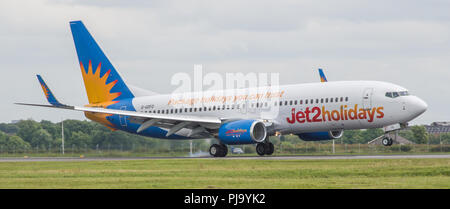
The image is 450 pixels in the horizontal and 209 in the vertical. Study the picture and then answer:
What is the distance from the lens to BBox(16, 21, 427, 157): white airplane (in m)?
49.6

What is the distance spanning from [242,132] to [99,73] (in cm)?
1628

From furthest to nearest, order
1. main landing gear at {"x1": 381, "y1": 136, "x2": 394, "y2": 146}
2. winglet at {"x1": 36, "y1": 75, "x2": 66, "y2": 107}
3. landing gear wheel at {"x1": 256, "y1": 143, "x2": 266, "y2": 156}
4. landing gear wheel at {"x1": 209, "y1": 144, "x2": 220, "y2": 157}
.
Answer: winglet at {"x1": 36, "y1": 75, "x2": 66, "y2": 107} < landing gear wheel at {"x1": 209, "y1": 144, "x2": 220, "y2": 157} < landing gear wheel at {"x1": 256, "y1": 143, "x2": 266, "y2": 156} < main landing gear at {"x1": 381, "y1": 136, "x2": 394, "y2": 146}

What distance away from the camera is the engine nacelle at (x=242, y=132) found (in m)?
50.9

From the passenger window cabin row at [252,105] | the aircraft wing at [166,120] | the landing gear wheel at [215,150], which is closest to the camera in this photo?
the passenger window cabin row at [252,105]

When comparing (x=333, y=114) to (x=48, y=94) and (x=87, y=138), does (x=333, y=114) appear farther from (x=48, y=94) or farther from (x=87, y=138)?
(x=87, y=138)

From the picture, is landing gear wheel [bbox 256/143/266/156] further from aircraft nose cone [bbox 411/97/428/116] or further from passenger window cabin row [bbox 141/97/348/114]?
aircraft nose cone [bbox 411/97/428/116]

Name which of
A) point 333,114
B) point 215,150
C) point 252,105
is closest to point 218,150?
point 215,150

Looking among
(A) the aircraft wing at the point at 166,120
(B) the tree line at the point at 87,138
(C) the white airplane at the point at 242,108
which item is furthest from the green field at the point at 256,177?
(B) the tree line at the point at 87,138

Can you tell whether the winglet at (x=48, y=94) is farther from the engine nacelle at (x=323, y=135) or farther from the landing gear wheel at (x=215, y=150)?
the engine nacelle at (x=323, y=135)

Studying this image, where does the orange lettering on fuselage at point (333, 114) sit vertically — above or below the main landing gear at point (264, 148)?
above

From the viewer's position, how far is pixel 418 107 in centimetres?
4884

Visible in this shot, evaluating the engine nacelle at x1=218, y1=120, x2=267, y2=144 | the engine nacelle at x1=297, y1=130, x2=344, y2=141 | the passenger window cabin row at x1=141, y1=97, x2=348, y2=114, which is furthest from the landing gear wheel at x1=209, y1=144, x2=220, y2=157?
the engine nacelle at x1=297, y1=130, x2=344, y2=141
